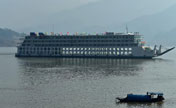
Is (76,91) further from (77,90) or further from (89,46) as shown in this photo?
(89,46)

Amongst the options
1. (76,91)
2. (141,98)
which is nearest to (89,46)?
(76,91)

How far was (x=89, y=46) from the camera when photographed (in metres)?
123

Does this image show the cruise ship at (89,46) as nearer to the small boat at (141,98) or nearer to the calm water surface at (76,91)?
the calm water surface at (76,91)

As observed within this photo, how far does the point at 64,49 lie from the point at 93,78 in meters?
68.6

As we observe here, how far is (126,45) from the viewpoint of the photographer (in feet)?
388

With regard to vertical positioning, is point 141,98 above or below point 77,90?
below

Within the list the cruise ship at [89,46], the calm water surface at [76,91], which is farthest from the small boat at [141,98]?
the cruise ship at [89,46]

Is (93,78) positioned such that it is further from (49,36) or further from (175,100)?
(49,36)

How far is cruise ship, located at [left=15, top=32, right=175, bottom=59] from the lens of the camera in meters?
117

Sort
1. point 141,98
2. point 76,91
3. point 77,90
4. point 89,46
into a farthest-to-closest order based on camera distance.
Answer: point 89,46, point 77,90, point 76,91, point 141,98

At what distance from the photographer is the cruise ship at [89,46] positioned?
117 meters

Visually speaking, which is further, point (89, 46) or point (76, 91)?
point (89, 46)

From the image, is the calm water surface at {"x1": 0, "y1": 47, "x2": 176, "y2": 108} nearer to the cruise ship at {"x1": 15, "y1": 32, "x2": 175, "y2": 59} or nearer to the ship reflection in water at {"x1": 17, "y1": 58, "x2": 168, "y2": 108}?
the ship reflection in water at {"x1": 17, "y1": 58, "x2": 168, "y2": 108}

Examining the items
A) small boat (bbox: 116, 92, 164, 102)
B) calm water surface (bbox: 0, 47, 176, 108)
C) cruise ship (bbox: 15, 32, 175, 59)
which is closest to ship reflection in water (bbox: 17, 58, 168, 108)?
calm water surface (bbox: 0, 47, 176, 108)
